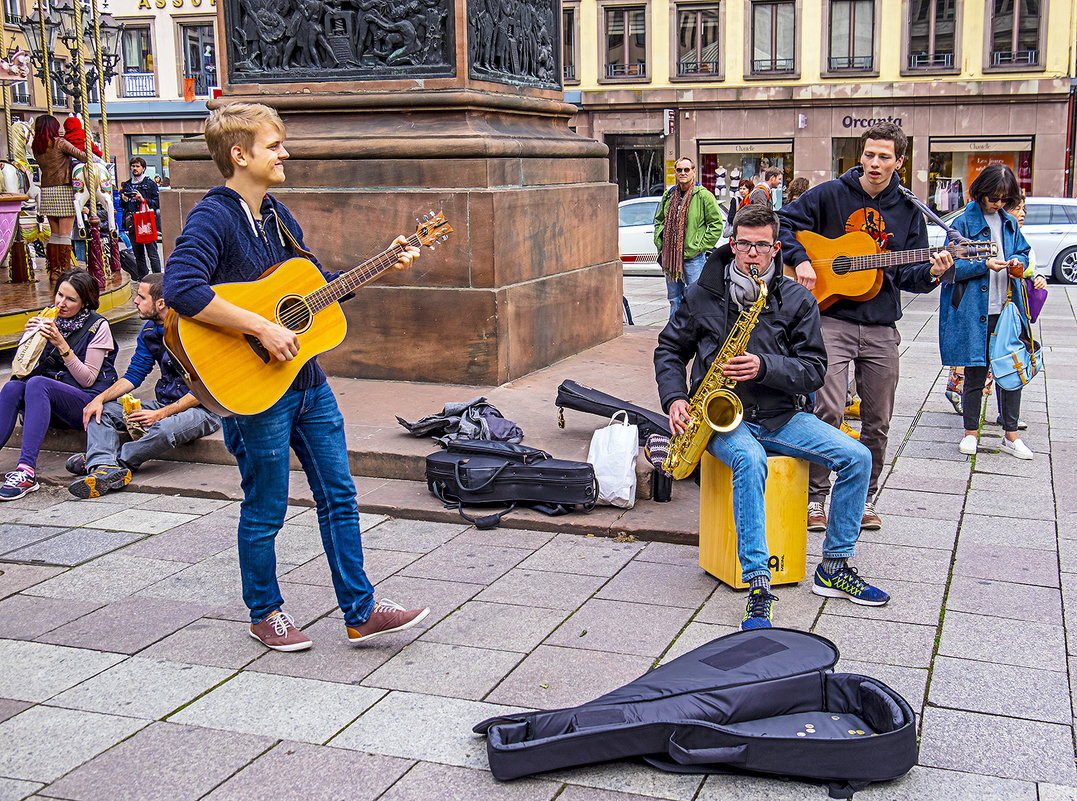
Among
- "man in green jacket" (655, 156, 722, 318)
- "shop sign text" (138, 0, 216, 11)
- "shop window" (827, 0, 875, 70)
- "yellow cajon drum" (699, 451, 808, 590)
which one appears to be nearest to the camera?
"yellow cajon drum" (699, 451, 808, 590)

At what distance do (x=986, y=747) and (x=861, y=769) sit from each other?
1.68 ft

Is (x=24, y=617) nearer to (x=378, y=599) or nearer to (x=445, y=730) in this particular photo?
(x=378, y=599)

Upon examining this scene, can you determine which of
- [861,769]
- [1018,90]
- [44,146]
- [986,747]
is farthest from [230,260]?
[1018,90]

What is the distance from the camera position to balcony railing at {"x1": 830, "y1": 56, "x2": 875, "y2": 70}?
111ft

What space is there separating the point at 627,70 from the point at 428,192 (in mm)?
29692

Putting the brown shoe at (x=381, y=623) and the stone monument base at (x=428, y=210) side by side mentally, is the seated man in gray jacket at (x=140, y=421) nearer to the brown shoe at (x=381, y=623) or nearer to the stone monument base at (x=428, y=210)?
the stone monument base at (x=428, y=210)

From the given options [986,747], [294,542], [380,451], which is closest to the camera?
[986,747]

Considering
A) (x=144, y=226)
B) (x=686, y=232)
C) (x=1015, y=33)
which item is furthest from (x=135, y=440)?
(x=1015, y=33)

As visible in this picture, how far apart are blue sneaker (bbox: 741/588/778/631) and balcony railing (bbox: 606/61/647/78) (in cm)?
3328

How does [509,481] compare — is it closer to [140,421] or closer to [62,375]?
[140,421]

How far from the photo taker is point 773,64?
113 ft

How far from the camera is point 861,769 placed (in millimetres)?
3262

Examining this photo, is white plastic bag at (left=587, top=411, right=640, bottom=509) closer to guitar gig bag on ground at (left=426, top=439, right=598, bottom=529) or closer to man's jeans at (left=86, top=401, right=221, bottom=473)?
guitar gig bag on ground at (left=426, top=439, right=598, bottom=529)

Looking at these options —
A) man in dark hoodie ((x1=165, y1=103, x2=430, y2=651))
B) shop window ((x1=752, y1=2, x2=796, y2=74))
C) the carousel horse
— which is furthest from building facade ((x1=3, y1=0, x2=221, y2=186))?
man in dark hoodie ((x1=165, y1=103, x2=430, y2=651))
